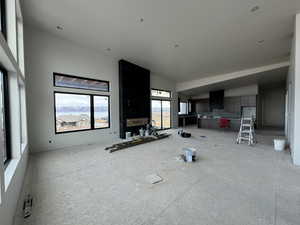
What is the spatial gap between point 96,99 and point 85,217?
15.3 feet

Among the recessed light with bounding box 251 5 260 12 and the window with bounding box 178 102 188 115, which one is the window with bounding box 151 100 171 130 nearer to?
the window with bounding box 178 102 188 115

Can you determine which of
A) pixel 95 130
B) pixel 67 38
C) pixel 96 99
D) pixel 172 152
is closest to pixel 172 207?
pixel 172 152

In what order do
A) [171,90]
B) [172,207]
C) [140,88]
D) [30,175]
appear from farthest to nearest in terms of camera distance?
[171,90] → [140,88] → [30,175] → [172,207]

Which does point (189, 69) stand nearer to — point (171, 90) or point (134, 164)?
point (171, 90)

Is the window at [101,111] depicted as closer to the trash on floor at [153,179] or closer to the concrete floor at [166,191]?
the concrete floor at [166,191]

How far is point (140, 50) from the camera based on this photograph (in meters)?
5.36

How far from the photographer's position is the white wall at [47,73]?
419 cm

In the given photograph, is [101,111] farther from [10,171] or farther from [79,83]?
[10,171]

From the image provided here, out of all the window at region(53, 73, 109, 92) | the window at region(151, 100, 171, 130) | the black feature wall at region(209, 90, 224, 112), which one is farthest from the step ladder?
the window at region(53, 73, 109, 92)

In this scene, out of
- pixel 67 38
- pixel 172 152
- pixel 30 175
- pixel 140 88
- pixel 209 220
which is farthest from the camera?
pixel 140 88

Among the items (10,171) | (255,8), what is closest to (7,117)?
(10,171)

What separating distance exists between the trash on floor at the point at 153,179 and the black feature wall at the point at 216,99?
9.14 metres

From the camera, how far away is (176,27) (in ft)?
12.7

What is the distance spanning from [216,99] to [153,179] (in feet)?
31.0
